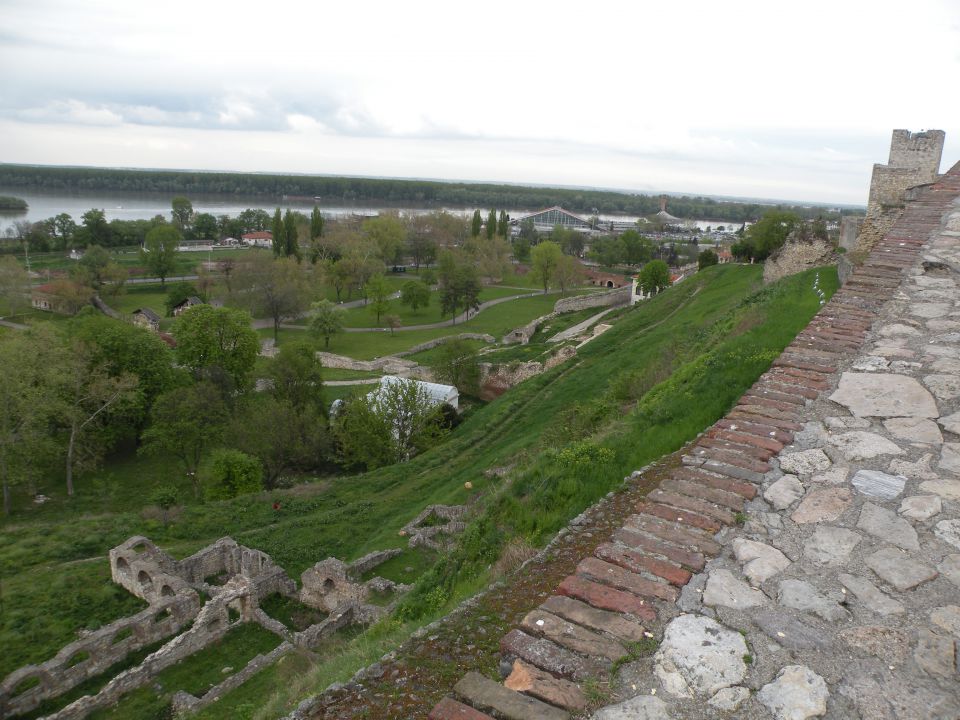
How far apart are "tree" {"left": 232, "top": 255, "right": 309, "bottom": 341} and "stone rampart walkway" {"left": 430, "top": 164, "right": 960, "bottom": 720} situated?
45.4 m

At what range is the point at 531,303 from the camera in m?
60.4

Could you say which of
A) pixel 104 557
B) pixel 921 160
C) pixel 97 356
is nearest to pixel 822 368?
pixel 104 557

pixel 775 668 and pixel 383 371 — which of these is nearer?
pixel 775 668

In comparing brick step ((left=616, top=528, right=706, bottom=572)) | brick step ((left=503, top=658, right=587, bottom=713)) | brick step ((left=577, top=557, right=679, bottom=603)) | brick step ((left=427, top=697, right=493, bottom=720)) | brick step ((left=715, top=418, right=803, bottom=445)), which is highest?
brick step ((left=715, top=418, right=803, bottom=445))

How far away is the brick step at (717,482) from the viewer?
4.16 m

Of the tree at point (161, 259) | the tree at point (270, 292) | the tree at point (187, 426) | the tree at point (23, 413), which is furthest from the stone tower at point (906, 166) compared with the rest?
the tree at point (161, 259)

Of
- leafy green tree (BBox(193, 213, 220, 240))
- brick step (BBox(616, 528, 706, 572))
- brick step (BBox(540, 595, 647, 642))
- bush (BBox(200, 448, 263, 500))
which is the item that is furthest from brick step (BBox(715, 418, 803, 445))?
leafy green tree (BBox(193, 213, 220, 240))

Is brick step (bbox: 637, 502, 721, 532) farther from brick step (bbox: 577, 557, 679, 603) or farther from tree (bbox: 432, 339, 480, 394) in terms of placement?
tree (bbox: 432, 339, 480, 394)

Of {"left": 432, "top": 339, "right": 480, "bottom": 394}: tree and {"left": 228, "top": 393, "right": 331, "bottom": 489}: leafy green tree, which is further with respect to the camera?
{"left": 432, "top": 339, "right": 480, "bottom": 394}: tree

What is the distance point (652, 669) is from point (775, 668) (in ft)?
1.89

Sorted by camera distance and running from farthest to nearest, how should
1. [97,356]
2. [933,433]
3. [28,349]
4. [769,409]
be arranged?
[97,356] → [28,349] → [769,409] → [933,433]

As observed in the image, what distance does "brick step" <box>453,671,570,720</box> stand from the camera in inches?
108

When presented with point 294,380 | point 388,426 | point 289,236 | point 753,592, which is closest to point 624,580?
point 753,592

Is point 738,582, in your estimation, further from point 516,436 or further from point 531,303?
point 531,303
